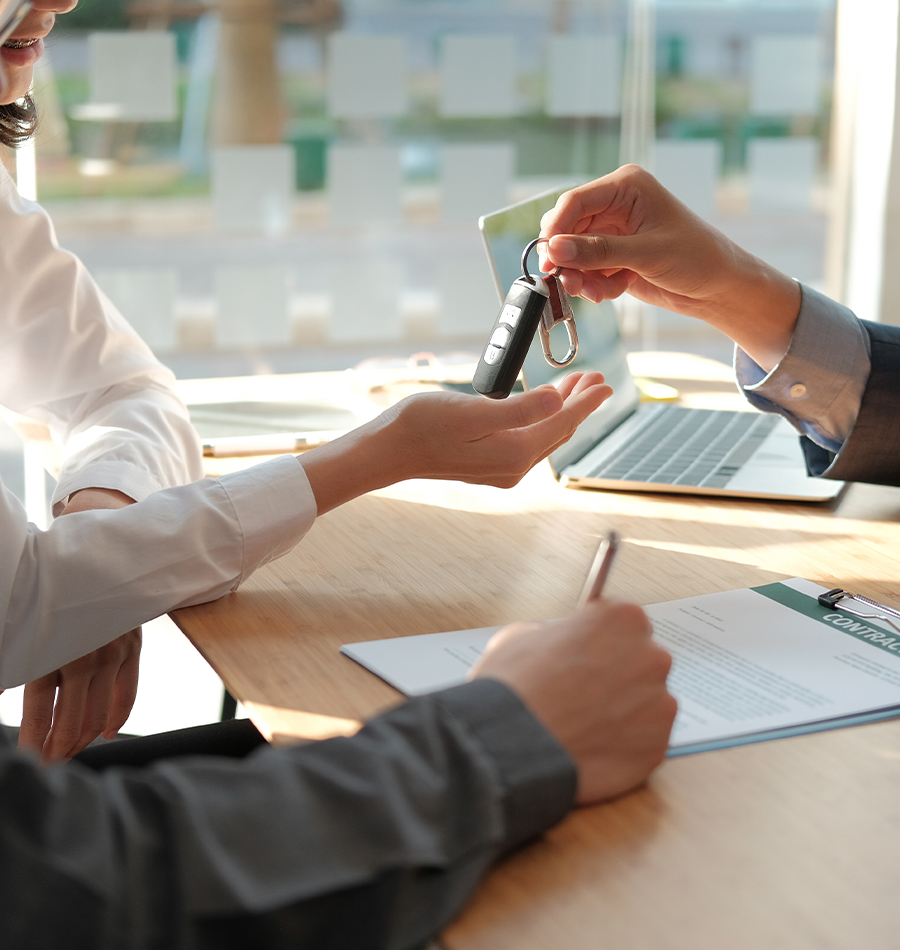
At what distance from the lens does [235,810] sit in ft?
1.51

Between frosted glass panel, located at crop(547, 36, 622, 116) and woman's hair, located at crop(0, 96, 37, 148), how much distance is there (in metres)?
1.61

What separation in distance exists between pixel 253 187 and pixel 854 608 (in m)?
1.93

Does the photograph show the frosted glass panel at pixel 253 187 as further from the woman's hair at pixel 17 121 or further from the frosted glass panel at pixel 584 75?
the woman's hair at pixel 17 121

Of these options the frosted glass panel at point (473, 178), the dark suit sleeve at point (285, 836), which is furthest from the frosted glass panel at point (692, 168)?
the dark suit sleeve at point (285, 836)

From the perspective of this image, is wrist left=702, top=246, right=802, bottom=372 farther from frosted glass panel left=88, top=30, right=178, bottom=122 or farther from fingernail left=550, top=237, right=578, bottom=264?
frosted glass panel left=88, top=30, right=178, bottom=122

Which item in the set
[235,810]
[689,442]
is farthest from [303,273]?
[235,810]

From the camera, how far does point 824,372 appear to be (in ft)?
3.26

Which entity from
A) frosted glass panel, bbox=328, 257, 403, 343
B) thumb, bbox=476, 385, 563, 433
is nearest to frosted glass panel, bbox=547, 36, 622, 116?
frosted glass panel, bbox=328, 257, 403, 343

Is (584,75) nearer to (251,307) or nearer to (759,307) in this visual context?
(251,307)

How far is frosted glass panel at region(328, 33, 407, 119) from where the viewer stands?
7.77 feet

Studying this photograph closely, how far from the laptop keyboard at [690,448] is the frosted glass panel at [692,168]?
1.60 m

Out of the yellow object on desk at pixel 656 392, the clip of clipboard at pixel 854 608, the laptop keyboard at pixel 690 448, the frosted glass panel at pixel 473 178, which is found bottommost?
the clip of clipboard at pixel 854 608

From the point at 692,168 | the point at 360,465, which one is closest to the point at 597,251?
the point at 360,465

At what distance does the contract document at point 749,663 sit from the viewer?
61 centimetres
